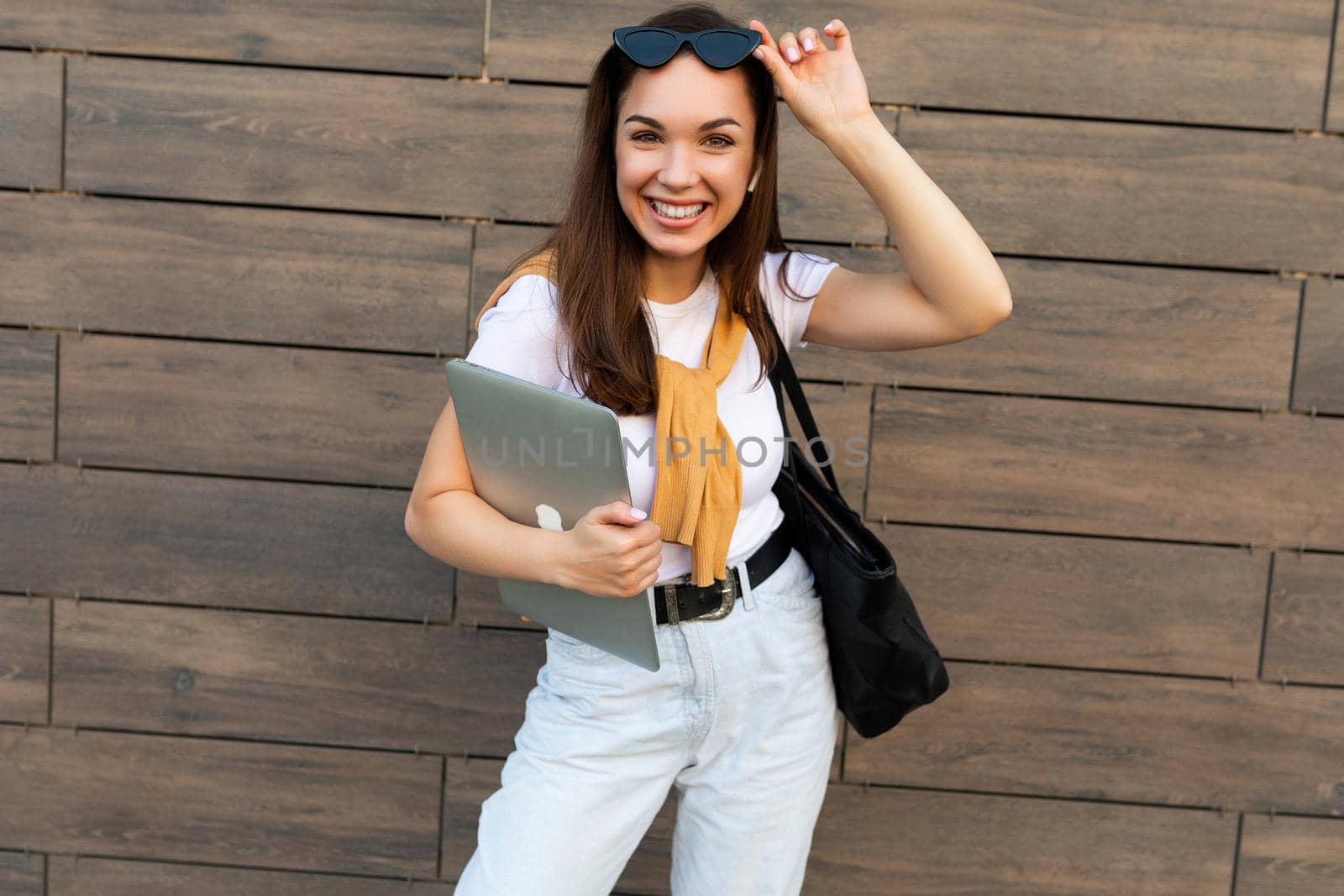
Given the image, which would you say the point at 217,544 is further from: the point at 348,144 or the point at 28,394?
the point at 348,144

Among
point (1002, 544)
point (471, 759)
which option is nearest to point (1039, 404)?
point (1002, 544)

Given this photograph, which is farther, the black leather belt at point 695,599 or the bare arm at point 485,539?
the black leather belt at point 695,599

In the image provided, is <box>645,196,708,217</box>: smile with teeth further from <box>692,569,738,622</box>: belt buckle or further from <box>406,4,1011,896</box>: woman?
<box>692,569,738,622</box>: belt buckle

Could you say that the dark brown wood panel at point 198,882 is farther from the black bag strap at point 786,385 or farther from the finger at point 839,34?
the finger at point 839,34

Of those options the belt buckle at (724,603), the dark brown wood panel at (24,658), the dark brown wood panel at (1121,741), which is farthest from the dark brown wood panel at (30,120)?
the dark brown wood panel at (1121,741)

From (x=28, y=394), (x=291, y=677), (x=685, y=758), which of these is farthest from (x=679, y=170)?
(x=28, y=394)

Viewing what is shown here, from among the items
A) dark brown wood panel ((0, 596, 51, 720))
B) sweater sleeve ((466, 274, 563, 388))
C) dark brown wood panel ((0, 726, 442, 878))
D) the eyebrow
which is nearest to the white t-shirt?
sweater sleeve ((466, 274, 563, 388))

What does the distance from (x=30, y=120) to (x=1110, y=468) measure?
228 cm

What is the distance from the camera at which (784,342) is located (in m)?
1.65

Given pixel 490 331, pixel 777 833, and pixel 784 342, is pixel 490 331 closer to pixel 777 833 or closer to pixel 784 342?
pixel 784 342

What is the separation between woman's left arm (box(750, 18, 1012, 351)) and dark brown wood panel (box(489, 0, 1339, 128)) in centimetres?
72

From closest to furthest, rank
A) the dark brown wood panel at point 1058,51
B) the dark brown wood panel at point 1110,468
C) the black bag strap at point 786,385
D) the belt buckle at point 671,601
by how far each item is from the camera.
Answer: the belt buckle at point 671,601
the black bag strap at point 786,385
the dark brown wood panel at point 1058,51
the dark brown wood panel at point 1110,468

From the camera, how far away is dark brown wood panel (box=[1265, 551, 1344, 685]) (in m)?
2.25

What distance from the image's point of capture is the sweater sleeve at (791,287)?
163 cm
